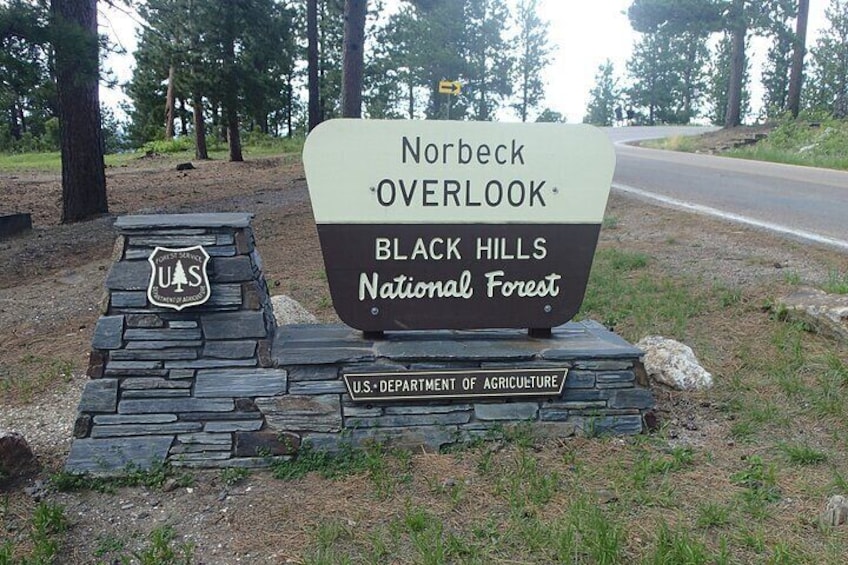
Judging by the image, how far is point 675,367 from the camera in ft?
13.4

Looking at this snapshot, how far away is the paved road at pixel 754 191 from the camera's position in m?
7.82

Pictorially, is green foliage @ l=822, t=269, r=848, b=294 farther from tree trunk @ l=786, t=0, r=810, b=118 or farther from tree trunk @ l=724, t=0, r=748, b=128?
tree trunk @ l=724, t=0, r=748, b=128

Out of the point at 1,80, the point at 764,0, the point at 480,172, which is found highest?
the point at 764,0

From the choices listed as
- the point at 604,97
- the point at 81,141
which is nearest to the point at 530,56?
the point at 604,97

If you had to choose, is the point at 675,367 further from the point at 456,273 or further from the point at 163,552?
the point at 163,552

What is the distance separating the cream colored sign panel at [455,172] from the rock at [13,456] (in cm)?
173

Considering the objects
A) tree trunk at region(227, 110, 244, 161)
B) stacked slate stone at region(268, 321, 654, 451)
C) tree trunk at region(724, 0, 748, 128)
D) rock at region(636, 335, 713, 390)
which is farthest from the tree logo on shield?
tree trunk at region(724, 0, 748, 128)

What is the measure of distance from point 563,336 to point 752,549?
4.82ft

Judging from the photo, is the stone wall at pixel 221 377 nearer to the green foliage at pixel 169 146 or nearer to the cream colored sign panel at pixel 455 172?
the cream colored sign panel at pixel 455 172

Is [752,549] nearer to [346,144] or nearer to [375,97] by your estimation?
[346,144]

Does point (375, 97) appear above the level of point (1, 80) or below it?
above

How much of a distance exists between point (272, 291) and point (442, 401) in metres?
3.11

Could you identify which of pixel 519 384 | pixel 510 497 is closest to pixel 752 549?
pixel 510 497

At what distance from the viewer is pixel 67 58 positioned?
7230mm
